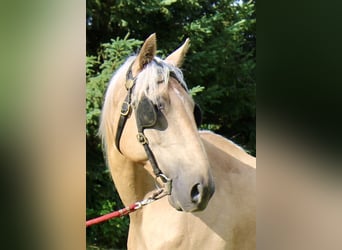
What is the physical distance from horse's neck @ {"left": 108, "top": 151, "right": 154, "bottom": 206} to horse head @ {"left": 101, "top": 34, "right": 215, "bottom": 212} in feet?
0.10

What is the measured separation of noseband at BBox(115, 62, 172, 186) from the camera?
3.54 ft

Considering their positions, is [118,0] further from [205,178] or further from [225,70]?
[205,178]

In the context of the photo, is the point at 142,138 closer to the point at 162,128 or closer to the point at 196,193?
the point at 162,128

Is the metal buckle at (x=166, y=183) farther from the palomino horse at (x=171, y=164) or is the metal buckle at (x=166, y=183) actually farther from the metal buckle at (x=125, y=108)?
the metal buckle at (x=125, y=108)

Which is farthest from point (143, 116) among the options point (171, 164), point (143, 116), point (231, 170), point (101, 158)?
point (101, 158)

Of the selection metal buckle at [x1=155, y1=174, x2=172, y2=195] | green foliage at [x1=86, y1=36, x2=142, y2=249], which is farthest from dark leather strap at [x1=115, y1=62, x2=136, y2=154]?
green foliage at [x1=86, y1=36, x2=142, y2=249]

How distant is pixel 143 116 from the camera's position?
1092 mm

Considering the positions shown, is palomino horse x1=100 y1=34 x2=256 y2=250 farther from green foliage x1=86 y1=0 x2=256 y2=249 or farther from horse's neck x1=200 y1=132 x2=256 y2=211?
green foliage x1=86 y1=0 x2=256 y2=249

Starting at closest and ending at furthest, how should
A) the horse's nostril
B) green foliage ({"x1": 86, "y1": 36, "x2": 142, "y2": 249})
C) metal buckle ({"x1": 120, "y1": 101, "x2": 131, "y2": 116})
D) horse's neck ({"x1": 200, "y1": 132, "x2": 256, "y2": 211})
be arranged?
1. the horse's nostril
2. metal buckle ({"x1": 120, "y1": 101, "x2": 131, "y2": 116})
3. horse's neck ({"x1": 200, "y1": 132, "x2": 256, "y2": 211})
4. green foliage ({"x1": 86, "y1": 36, "x2": 142, "y2": 249})

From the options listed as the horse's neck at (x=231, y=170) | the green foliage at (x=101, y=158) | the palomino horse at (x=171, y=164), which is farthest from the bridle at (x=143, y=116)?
the green foliage at (x=101, y=158)

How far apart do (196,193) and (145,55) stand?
0.37 metres

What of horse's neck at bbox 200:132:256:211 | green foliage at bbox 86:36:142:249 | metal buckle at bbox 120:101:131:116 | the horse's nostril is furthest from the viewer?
green foliage at bbox 86:36:142:249
